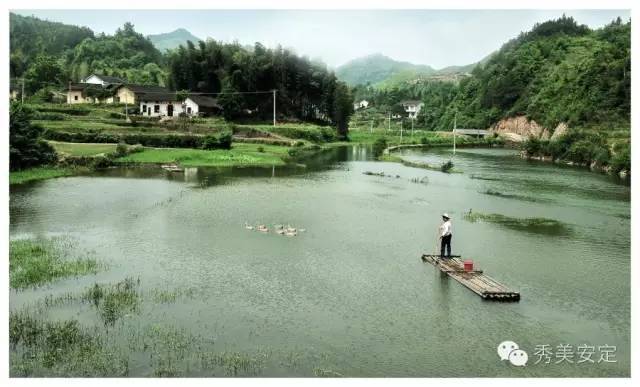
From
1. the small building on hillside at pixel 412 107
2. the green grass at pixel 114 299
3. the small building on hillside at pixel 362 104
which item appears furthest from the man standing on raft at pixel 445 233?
the small building on hillside at pixel 362 104

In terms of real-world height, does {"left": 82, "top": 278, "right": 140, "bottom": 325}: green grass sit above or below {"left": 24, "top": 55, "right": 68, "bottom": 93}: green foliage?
below

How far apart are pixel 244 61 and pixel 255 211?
4360 cm

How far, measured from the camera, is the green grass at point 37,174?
29.0 metres

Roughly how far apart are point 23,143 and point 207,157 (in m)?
11.8

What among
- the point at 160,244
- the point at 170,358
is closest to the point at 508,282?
the point at 170,358

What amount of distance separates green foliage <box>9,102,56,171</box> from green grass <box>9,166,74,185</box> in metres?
0.47

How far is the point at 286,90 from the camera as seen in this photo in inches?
2675

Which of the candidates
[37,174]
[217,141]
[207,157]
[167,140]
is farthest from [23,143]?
[217,141]

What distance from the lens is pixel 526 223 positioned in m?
22.8

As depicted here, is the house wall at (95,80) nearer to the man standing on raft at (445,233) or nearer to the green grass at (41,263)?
the green grass at (41,263)

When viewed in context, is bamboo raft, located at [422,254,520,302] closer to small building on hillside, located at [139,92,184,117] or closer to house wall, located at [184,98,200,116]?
house wall, located at [184,98,200,116]

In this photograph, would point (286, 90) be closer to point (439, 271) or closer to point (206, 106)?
point (206, 106)

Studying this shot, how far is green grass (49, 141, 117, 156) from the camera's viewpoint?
120ft

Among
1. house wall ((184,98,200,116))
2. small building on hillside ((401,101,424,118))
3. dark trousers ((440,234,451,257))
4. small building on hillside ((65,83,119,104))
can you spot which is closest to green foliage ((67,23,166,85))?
small building on hillside ((65,83,119,104))
